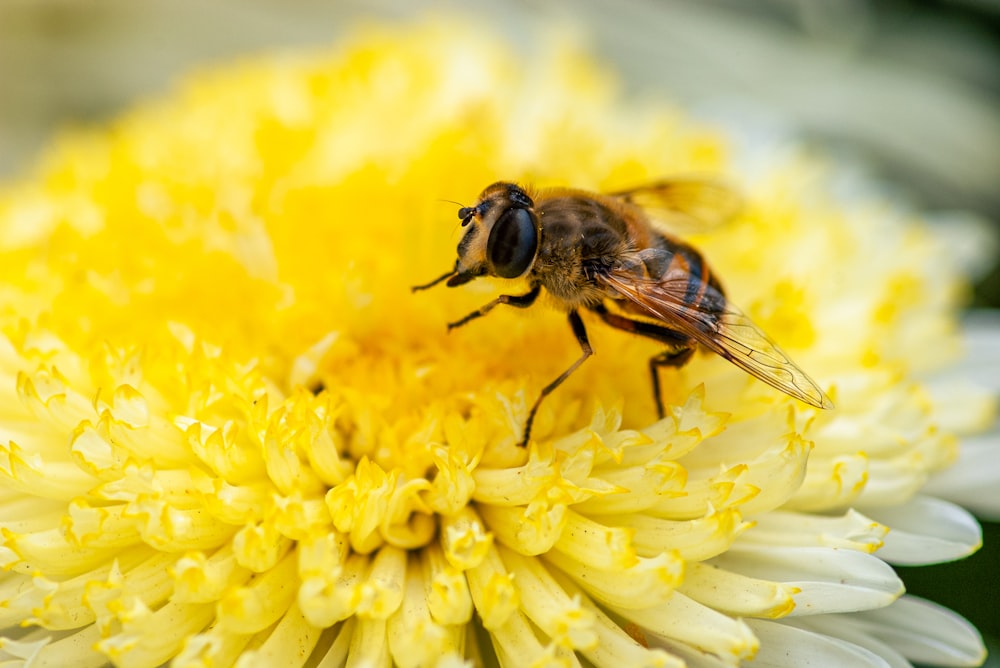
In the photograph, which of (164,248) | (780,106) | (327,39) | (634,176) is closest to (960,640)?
(634,176)

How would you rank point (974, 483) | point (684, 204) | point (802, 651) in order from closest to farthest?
point (802, 651), point (974, 483), point (684, 204)

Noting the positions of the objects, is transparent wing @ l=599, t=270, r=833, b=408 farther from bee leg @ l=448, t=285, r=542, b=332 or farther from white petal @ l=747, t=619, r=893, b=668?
white petal @ l=747, t=619, r=893, b=668

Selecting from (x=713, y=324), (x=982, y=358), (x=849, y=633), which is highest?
(x=713, y=324)

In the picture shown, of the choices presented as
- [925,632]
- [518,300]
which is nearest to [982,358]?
[925,632]

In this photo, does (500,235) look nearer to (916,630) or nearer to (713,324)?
(713,324)

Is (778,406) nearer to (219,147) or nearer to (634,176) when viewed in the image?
(634,176)

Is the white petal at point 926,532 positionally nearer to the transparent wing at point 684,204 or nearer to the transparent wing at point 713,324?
the transparent wing at point 713,324
